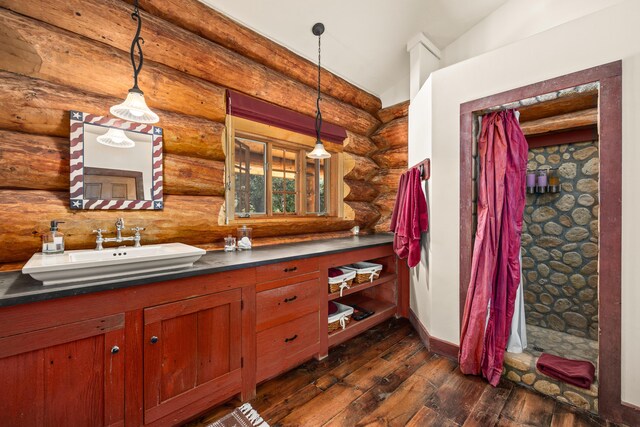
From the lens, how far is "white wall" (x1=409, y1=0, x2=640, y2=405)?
1.58 metres

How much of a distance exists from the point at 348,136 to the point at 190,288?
8.77 feet

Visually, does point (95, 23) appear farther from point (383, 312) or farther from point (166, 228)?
point (383, 312)

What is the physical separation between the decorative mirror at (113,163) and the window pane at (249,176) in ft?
2.61

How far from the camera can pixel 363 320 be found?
8.96ft

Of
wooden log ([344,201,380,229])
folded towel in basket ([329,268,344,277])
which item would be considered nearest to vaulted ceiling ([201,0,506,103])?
wooden log ([344,201,380,229])

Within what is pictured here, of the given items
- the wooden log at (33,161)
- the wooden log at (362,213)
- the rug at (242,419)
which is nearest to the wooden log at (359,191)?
the wooden log at (362,213)

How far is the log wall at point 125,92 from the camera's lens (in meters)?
1.54

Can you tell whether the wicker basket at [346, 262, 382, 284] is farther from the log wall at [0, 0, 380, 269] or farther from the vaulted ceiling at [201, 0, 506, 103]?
the vaulted ceiling at [201, 0, 506, 103]

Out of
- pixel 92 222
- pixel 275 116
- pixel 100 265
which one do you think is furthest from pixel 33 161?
pixel 275 116

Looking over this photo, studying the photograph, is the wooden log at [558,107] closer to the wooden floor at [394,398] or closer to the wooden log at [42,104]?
the wooden floor at [394,398]

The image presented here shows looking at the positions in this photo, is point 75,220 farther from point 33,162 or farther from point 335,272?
point 335,272

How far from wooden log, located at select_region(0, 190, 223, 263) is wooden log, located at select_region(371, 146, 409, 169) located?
2.50 metres

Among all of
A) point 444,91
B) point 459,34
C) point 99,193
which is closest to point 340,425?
point 99,193

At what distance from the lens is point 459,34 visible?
9.72 ft
